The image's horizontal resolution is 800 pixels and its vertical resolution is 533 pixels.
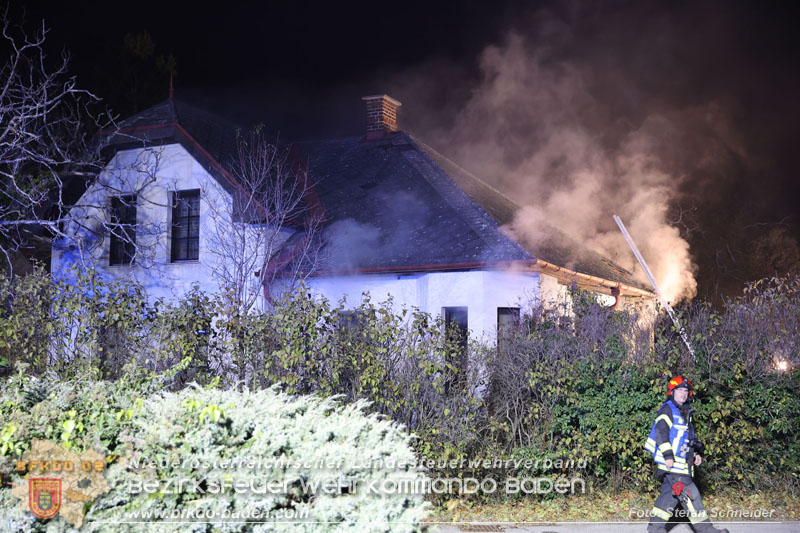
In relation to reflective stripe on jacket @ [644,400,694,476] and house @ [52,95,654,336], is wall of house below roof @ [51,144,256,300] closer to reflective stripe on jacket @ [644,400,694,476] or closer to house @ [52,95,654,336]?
house @ [52,95,654,336]

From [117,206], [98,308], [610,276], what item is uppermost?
[117,206]

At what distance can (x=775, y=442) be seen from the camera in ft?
28.9

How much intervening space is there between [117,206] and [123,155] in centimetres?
128

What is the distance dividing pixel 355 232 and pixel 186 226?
4.13 metres

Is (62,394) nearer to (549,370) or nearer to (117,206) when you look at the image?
(549,370)

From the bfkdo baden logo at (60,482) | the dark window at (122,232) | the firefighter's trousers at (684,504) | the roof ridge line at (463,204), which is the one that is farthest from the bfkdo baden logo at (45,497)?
the dark window at (122,232)

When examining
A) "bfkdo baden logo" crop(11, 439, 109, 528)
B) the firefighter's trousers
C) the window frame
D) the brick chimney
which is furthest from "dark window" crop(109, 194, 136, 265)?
the firefighter's trousers

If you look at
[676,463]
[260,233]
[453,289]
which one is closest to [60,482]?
[676,463]

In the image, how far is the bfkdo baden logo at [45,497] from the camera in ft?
14.2

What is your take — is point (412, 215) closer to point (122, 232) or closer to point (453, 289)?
point (453, 289)

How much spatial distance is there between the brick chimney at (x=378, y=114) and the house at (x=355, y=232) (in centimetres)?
140

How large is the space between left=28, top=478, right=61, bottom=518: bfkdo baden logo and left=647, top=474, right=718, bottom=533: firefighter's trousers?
555cm

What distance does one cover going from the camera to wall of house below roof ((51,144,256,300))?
53.5ft

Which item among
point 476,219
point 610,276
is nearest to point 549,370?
point 476,219
